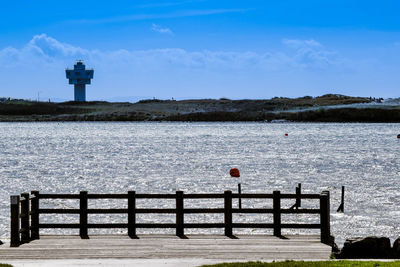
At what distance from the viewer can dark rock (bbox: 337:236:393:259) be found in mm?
18312

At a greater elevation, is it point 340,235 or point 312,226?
point 312,226

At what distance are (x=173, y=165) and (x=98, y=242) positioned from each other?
63224mm

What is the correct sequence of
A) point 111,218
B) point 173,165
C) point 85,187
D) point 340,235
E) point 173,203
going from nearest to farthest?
point 340,235 → point 111,218 → point 173,203 → point 85,187 → point 173,165

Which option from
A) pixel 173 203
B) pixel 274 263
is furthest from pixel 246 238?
pixel 173 203

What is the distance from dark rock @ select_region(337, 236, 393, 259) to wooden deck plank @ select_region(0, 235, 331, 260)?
23.2 inches

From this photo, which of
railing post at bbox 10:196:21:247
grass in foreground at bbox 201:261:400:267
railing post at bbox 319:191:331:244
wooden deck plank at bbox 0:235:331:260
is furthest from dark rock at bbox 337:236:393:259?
railing post at bbox 10:196:21:247

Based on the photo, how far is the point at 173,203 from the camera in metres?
43.7

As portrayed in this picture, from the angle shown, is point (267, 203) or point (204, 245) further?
point (267, 203)

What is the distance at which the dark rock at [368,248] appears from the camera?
60.1 ft

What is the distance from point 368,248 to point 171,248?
16.8 ft

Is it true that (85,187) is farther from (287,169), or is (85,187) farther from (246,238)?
(246,238)

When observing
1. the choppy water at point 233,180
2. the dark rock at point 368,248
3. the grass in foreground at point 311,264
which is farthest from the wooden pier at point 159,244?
the choppy water at point 233,180

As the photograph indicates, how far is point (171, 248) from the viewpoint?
18.5m

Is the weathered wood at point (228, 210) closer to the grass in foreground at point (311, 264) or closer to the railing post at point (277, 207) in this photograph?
the railing post at point (277, 207)
